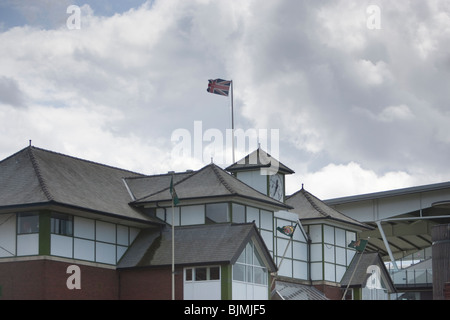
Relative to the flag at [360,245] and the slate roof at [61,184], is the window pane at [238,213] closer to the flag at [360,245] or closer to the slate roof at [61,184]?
the slate roof at [61,184]

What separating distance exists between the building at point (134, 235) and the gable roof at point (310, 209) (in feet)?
7.76

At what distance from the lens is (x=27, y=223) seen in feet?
133

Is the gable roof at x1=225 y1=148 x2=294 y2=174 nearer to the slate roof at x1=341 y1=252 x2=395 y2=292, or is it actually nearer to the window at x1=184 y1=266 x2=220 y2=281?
the slate roof at x1=341 y1=252 x2=395 y2=292

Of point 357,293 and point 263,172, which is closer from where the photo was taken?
point 263,172

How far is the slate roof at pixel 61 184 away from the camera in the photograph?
134ft

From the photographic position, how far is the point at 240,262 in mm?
42719

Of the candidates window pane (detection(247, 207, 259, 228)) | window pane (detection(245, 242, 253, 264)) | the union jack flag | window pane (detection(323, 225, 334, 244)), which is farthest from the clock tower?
window pane (detection(245, 242, 253, 264))

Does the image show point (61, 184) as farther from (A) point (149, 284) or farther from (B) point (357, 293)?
(B) point (357, 293)

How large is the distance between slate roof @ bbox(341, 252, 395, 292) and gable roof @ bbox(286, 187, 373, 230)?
209cm

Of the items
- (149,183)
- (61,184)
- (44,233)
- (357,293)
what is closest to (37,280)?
(44,233)

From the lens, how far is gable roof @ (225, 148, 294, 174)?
173 ft

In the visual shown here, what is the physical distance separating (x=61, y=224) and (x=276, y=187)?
16145mm

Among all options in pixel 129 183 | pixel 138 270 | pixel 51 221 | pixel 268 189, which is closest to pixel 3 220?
pixel 51 221

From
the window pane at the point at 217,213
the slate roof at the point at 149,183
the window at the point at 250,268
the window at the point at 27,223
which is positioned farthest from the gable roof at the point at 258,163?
the window at the point at 27,223
